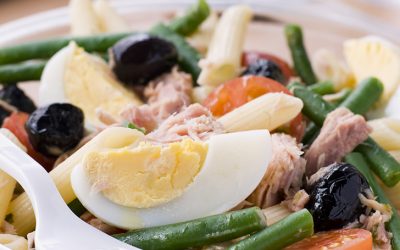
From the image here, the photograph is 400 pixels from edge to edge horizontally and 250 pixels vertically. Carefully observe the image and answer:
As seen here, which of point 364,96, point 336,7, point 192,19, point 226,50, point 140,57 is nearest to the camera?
point 364,96

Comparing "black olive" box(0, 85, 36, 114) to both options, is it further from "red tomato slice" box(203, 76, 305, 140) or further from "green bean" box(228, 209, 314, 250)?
"green bean" box(228, 209, 314, 250)

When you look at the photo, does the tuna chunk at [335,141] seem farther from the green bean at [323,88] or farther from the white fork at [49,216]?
the white fork at [49,216]

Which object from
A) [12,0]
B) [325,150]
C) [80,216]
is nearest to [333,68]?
[325,150]

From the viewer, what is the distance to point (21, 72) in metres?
2.63

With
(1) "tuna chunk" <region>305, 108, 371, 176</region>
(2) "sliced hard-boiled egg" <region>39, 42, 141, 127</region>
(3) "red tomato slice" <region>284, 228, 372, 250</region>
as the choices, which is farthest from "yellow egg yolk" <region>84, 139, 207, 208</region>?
(2) "sliced hard-boiled egg" <region>39, 42, 141, 127</region>

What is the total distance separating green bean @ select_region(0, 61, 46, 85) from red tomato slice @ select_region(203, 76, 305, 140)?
774mm

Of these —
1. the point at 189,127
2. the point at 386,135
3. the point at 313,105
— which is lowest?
the point at 386,135

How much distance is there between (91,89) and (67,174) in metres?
0.62

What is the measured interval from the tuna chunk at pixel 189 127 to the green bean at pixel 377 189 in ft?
1.45

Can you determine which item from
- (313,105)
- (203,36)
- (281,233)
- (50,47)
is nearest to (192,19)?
(203,36)

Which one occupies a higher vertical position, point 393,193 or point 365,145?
point 365,145

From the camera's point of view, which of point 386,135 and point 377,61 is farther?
point 377,61

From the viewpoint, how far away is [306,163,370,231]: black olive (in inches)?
71.2

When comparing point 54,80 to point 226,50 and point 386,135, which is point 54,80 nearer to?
point 226,50
